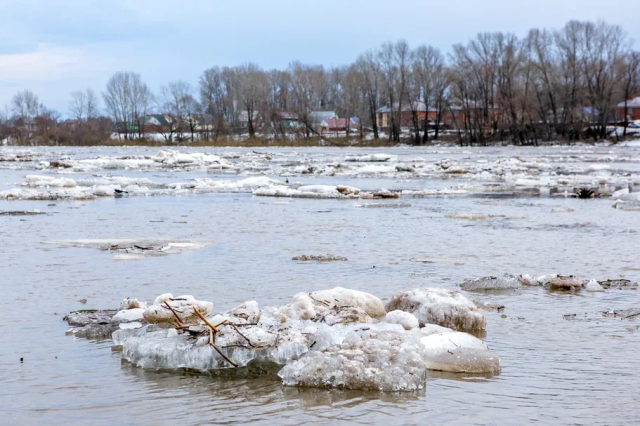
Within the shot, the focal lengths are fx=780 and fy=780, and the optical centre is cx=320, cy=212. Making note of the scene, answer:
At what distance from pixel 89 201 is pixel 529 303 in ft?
40.2

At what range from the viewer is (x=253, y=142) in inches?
3447

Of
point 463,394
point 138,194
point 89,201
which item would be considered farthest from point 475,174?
point 463,394

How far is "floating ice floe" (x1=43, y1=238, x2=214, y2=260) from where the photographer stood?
8.82 m

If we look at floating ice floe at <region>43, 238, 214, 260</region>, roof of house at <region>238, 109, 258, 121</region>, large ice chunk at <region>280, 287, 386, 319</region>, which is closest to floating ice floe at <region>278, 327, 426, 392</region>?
large ice chunk at <region>280, 287, 386, 319</region>

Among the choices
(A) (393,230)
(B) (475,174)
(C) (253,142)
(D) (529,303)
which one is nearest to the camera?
(D) (529,303)

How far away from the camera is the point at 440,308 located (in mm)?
5527

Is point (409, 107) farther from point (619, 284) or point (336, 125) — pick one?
point (619, 284)

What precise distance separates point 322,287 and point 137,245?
3394 millimetres

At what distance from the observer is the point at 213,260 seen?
27.6ft

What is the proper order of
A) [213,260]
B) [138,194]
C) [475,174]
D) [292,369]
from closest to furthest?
[292,369] < [213,260] < [138,194] < [475,174]

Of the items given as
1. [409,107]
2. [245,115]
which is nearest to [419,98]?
[409,107]

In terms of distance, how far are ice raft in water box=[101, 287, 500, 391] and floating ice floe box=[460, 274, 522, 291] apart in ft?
6.05

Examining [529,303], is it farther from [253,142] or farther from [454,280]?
[253,142]

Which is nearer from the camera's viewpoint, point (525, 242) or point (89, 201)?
point (525, 242)
